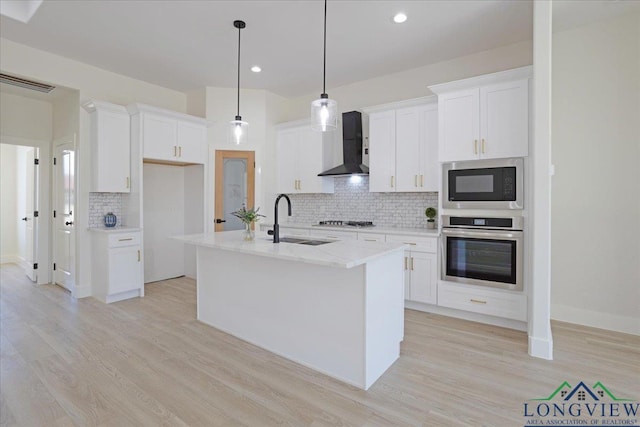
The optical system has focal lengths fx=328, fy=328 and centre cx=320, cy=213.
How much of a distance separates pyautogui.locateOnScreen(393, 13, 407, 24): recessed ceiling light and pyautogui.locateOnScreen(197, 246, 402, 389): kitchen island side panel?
2330mm

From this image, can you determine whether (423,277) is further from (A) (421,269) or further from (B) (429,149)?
(B) (429,149)

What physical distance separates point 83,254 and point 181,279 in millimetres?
1411

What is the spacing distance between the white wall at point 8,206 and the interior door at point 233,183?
182 inches

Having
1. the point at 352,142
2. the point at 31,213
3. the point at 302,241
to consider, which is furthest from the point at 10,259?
the point at 352,142

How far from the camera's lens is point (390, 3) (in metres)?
3.01

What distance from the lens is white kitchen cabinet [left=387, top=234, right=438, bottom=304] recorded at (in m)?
3.69

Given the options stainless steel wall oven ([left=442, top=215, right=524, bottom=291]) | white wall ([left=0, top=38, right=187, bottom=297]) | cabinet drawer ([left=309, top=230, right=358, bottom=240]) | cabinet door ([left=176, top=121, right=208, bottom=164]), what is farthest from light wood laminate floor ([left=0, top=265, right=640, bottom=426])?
cabinet door ([left=176, top=121, right=208, bottom=164])

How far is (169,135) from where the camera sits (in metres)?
4.72

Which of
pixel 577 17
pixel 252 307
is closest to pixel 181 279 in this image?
pixel 252 307

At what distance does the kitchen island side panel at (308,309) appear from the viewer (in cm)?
227

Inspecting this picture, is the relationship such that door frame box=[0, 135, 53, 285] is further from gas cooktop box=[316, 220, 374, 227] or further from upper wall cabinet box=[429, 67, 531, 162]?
upper wall cabinet box=[429, 67, 531, 162]

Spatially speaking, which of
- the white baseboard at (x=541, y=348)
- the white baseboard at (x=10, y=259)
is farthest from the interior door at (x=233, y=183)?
the white baseboard at (x=10, y=259)

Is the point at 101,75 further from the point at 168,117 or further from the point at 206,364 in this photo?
the point at 206,364

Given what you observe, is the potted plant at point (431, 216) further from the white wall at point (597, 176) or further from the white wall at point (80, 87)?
the white wall at point (80, 87)
